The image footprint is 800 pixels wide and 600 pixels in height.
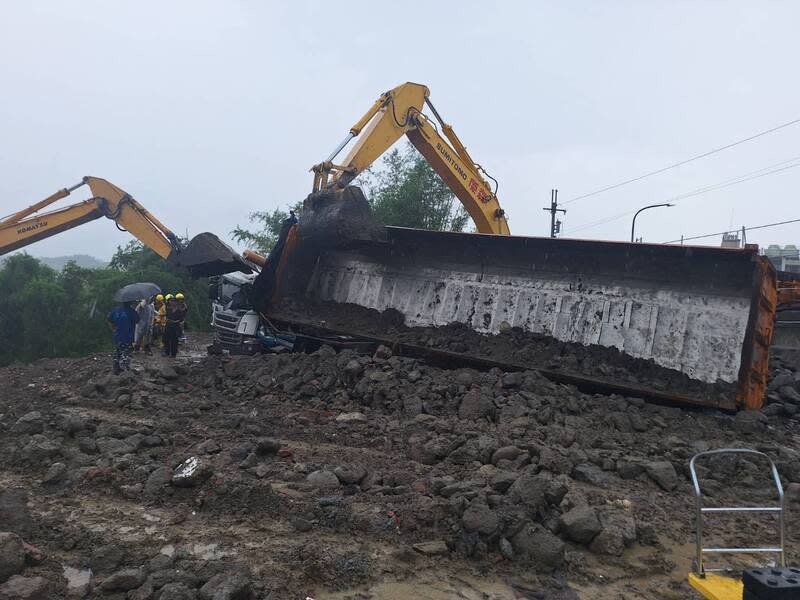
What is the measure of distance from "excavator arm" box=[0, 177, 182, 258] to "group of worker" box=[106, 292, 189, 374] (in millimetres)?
1202

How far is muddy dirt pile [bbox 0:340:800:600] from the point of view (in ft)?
10.6

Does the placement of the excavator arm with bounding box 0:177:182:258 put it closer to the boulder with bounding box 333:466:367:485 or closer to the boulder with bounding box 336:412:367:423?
the boulder with bounding box 336:412:367:423

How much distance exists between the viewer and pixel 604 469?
4.78 metres

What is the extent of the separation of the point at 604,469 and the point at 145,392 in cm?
517

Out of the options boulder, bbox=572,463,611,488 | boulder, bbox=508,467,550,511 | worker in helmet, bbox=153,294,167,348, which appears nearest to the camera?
→ boulder, bbox=508,467,550,511

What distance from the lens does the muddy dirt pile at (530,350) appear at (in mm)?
6418

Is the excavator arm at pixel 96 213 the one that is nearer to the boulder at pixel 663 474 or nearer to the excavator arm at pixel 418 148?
the excavator arm at pixel 418 148

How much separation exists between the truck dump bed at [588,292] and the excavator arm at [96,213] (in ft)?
15.5

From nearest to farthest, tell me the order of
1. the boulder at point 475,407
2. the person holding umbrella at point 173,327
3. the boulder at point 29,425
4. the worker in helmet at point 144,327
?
the boulder at point 29,425
the boulder at point 475,407
the person holding umbrella at point 173,327
the worker in helmet at point 144,327

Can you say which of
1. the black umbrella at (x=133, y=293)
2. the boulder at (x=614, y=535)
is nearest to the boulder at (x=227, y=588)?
the boulder at (x=614, y=535)

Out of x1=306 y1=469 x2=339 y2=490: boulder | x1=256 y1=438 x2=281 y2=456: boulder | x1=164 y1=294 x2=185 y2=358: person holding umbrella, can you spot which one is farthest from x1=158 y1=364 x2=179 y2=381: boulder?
x1=306 y1=469 x2=339 y2=490: boulder

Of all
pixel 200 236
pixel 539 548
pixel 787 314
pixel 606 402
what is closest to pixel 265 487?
pixel 539 548

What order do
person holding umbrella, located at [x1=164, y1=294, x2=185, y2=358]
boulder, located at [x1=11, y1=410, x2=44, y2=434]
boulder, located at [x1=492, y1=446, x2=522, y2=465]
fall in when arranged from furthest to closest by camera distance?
person holding umbrella, located at [x1=164, y1=294, x2=185, y2=358] < boulder, located at [x1=11, y1=410, x2=44, y2=434] < boulder, located at [x1=492, y1=446, x2=522, y2=465]

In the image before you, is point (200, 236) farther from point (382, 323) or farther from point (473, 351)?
point (473, 351)
